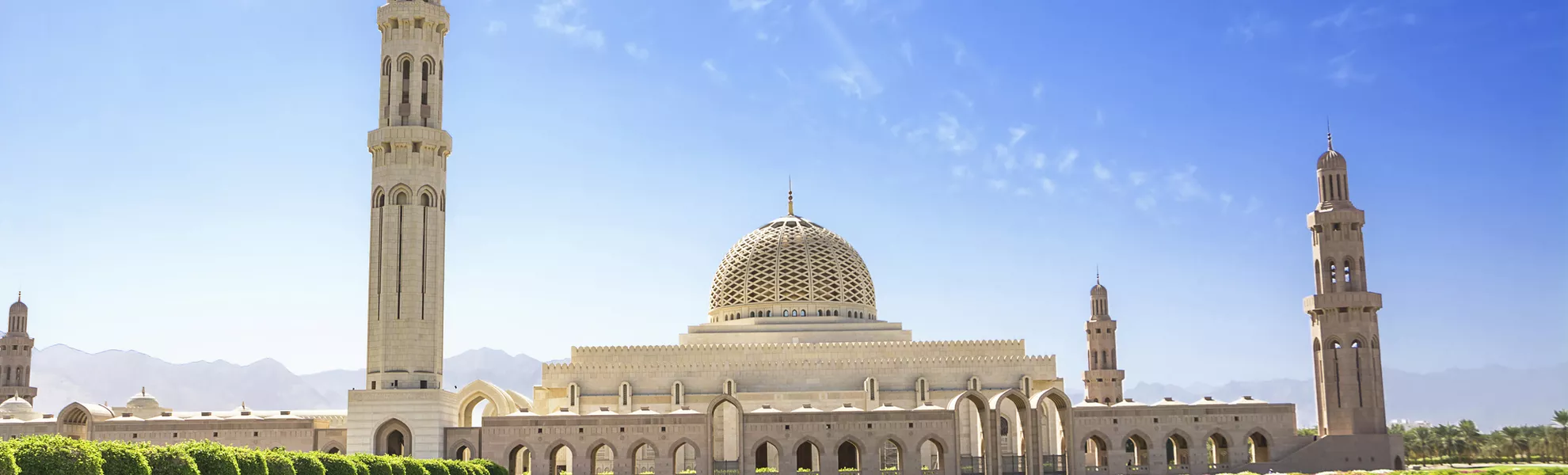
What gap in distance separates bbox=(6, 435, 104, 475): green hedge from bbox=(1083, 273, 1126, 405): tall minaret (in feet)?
139

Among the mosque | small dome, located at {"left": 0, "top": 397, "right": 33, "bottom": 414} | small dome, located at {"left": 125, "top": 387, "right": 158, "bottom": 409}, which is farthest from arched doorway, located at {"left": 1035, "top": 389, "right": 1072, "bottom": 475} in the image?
small dome, located at {"left": 0, "top": 397, "right": 33, "bottom": 414}

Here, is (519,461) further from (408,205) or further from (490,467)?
(408,205)

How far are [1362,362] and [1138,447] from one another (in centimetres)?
704

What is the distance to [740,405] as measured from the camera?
39.8m

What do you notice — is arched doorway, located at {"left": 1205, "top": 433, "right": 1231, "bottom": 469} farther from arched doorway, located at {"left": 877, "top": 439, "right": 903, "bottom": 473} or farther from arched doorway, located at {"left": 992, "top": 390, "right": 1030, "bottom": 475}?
arched doorway, located at {"left": 877, "top": 439, "right": 903, "bottom": 473}

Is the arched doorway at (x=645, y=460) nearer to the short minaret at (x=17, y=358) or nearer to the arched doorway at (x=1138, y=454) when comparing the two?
the arched doorway at (x=1138, y=454)

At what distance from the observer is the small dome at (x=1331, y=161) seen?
1677 inches

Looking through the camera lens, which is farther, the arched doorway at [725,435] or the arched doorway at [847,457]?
the arched doorway at [847,457]

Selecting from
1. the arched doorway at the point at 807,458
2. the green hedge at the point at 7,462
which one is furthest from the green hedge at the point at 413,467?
the arched doorway at the point at 807,458

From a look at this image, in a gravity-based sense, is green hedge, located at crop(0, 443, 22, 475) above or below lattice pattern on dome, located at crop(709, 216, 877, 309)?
below

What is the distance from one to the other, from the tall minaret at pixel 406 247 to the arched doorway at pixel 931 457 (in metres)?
14.0

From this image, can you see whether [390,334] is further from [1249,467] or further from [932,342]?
[1249,467]

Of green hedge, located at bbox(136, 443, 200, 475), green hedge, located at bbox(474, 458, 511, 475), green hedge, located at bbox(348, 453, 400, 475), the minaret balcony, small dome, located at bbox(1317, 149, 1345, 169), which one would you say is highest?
small dome, located at bbox(1317, 149, 1345, 169)

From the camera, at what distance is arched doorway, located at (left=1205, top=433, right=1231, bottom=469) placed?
40906mm
